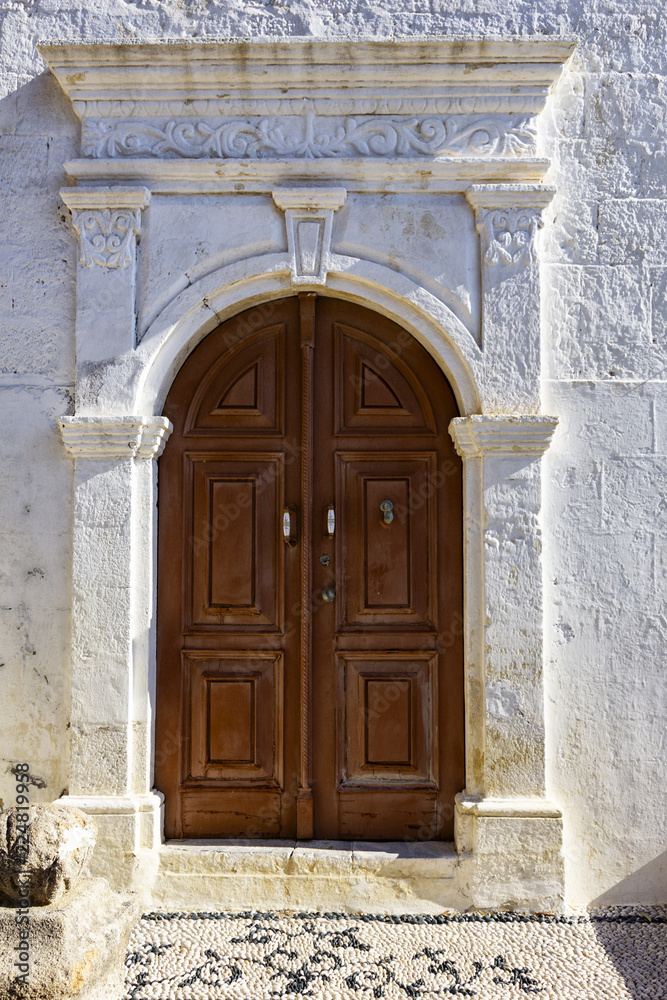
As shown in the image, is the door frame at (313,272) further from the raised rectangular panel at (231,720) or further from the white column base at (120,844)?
the raised rectangular panel at (231,720)

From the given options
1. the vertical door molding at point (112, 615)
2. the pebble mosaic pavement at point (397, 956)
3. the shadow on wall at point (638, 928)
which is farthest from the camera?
the vertical door molding at point (112, 615)

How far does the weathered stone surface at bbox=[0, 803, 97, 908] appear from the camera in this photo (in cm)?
225

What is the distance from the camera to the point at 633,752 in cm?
330

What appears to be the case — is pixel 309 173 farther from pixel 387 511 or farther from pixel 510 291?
pixel 387 511

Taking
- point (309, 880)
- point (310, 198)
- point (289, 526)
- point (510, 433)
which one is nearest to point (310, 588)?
point (289, 526)

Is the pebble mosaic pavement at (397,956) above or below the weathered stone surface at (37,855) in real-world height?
below

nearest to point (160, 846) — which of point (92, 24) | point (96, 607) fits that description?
point (96, 607)

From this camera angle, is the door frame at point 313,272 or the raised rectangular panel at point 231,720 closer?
the door frame at point 313,272

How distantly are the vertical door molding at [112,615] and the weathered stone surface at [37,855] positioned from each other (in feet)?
2.94

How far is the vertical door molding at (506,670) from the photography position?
3.15m

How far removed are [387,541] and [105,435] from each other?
1.29 metres

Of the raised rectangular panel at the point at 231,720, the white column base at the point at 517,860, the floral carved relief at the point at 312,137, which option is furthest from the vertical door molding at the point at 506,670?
the floral carved relief at the point at 312,137

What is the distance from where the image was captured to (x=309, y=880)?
3201mm

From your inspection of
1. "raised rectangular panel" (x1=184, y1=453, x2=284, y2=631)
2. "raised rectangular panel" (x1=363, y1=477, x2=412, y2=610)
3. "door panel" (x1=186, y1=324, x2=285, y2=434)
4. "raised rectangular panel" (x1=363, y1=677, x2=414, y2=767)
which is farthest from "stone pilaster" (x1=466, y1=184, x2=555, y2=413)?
"raised rectangular panel" (x1=363, y1=677, x2=414, y2=767)
